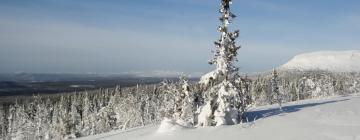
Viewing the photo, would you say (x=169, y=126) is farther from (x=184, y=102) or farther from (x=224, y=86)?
(x=184, y=102)

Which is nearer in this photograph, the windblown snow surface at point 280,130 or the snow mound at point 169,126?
the windblown snow surface at point 280,130

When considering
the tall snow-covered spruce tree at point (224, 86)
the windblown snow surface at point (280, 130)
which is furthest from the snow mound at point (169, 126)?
the tall snow-covered spruce tree at point (224, 86)

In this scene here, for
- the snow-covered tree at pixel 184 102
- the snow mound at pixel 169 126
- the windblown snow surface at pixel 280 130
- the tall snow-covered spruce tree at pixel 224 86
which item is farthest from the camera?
the snow-covered tree at pixel 184 102

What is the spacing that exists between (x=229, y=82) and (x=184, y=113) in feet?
32.6

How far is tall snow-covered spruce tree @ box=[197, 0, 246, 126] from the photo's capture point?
3641cm

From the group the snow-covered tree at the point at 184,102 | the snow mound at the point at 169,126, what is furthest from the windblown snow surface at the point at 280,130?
the snow-covered tree at the point at 184,102

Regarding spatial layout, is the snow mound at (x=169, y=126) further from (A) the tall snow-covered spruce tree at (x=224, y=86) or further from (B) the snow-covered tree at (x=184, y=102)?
(B) the snow-covered tree at (x=184, y=102)

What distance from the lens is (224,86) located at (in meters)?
37.4

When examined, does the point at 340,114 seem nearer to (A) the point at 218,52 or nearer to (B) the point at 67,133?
(A) the point at 218,52

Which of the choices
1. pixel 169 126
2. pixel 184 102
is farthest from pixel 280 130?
pixel 184 102

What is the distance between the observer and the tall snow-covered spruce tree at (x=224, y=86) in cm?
3641

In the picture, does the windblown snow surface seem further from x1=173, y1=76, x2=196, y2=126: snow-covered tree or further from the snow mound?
x1=173, y1=76, x2=196, y2=126: snow-covered tree

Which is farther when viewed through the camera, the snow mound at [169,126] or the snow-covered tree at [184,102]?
the snow-covered tree at [184,102]

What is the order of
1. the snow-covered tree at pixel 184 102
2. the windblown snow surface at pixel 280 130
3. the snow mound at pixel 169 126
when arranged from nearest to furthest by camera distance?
1. the windblown snow surface at pixel 280 130
2. the snow mound at pixel 169 126
3. the snow-covered tree at pixel 184 102
